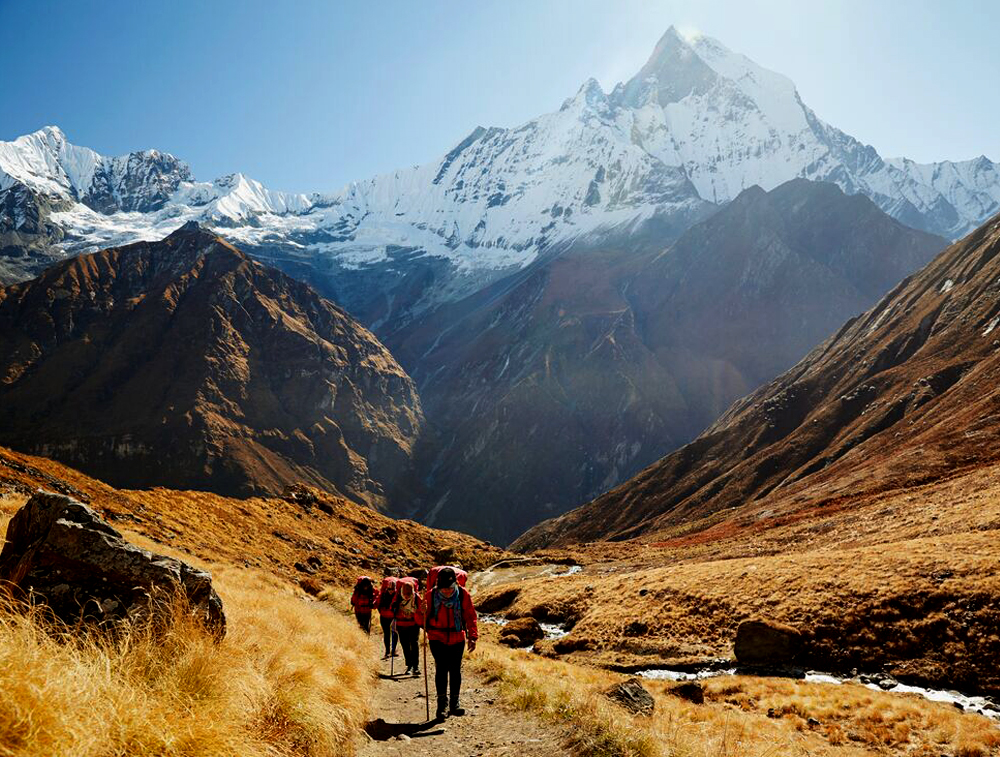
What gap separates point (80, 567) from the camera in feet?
22.6

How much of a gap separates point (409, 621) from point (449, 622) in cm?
527

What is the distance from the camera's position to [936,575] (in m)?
21.0

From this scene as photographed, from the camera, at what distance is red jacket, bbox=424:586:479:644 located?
991 cm

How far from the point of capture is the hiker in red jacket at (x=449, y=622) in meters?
9.92

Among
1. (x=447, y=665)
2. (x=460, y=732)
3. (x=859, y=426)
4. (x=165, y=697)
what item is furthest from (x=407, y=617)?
(x=859, y=426)

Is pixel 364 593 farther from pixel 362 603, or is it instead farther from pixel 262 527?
pixel 262 527

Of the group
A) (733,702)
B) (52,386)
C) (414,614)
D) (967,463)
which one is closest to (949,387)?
(967,463)

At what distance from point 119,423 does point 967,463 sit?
205 metres

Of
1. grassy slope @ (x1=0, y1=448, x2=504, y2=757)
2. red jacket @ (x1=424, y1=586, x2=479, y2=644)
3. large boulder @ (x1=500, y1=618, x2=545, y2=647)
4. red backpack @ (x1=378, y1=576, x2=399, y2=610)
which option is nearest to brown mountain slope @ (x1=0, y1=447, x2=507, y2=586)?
grassy slope @ (x1=0, y1=448, x2=504, y2=757)

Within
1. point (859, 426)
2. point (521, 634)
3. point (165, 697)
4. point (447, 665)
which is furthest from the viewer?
point (859, 426)

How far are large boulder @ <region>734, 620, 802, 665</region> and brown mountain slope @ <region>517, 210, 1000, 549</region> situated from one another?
141 feet

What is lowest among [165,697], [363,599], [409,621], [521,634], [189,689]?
[521,634]

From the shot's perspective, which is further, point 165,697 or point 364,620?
point 364,620

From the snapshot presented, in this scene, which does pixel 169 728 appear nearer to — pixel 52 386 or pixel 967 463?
pixel 967 463
